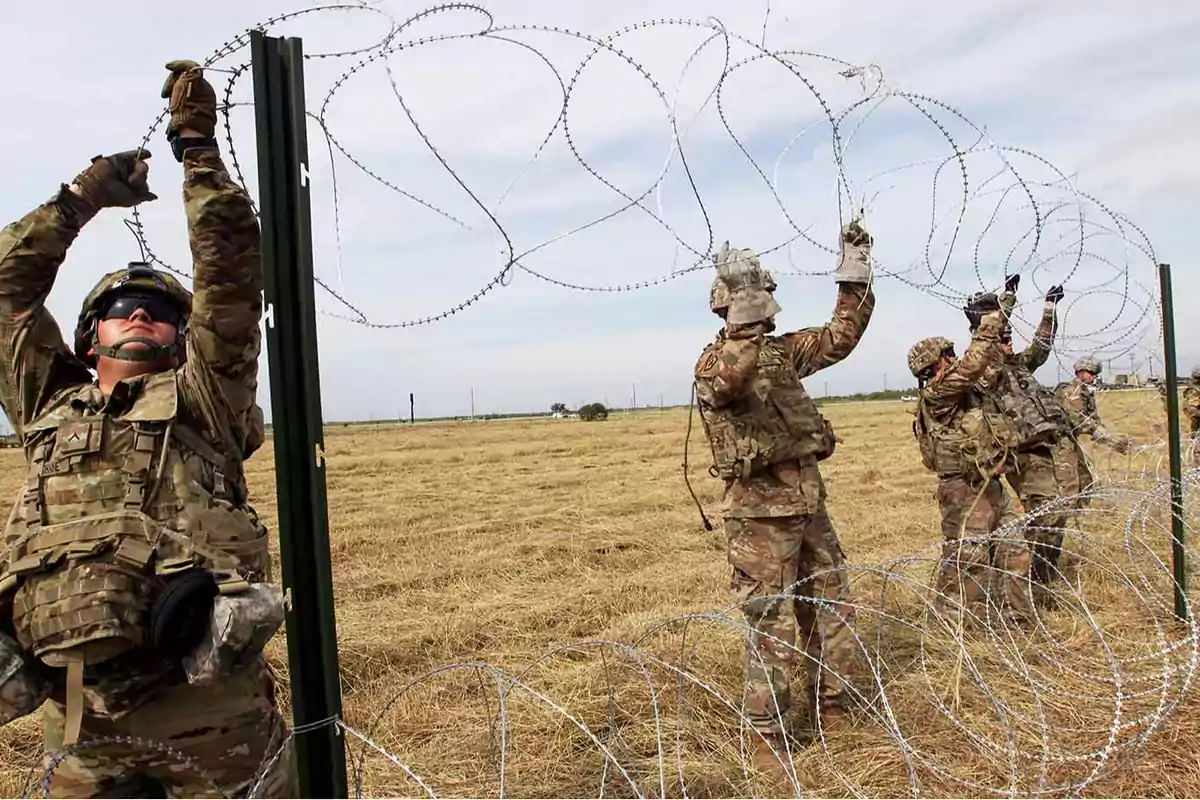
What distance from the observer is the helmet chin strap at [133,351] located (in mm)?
2830

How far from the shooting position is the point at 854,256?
4.61 m

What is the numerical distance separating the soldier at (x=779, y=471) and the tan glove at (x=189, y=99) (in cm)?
244

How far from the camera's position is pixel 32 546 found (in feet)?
8.44

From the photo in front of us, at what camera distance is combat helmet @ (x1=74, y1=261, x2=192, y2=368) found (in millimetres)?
2844

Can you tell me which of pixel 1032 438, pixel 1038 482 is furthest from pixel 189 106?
pixel 1038 482

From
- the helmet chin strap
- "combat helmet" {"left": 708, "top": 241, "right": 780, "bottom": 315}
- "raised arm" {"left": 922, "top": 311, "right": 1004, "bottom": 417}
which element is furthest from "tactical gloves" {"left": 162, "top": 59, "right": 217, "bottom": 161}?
"raised arm" {"left": 922, "top": 311, "right": 1004, "bottom": 417}

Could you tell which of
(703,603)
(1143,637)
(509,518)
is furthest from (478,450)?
(1143,637)

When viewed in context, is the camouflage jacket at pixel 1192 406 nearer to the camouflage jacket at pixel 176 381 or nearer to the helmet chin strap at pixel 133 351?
the camouflage jacket at pixel 176 381

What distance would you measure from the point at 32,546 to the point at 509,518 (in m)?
11.3

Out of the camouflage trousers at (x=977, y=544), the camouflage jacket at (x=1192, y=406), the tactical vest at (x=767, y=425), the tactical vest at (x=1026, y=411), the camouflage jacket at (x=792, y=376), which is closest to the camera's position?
the camouflage jacket at (x=792, y=376)

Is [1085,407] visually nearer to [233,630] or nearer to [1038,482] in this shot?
[1038,482]

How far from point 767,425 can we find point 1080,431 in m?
5.98

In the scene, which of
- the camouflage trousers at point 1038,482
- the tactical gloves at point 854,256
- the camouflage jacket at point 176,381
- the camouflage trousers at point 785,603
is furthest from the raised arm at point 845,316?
the camouflage trousers at point 1038,482

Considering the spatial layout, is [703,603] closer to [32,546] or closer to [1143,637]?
[1143,637]
